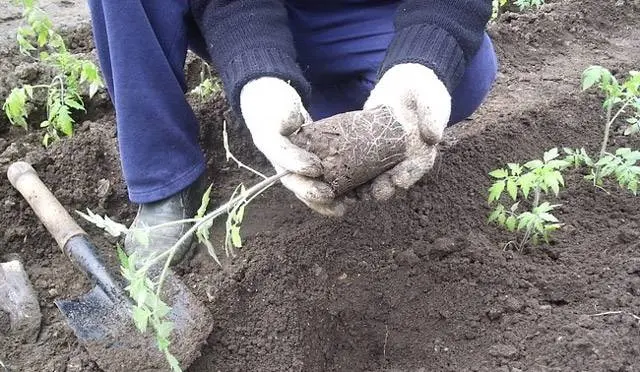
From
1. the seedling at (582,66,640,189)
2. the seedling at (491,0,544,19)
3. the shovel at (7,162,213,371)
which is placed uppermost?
the seedling at (582,66,640,189)

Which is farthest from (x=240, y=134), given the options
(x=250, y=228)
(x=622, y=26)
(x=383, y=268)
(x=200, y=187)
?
(x=622, y=26)

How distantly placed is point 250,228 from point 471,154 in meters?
0.77

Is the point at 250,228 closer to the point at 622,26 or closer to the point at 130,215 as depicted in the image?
the point at 130,215

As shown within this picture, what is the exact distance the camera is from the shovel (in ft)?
5.82

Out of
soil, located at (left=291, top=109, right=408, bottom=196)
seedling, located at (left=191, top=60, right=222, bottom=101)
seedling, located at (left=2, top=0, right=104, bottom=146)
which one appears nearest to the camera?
soil, located at (left=291, top=109, right=408, bottom=196)

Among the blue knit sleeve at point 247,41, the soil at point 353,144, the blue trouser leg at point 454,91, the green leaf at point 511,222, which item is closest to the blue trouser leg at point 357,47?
the blue trouser leg at point 454,91

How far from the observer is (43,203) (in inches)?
84.2

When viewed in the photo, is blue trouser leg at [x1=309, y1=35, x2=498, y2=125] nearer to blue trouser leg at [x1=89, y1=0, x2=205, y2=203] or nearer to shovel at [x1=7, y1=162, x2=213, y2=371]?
blue trouser leg at [x1=89, y1=0, x2=205, y2=203]

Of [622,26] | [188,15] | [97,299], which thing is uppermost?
[188,15]

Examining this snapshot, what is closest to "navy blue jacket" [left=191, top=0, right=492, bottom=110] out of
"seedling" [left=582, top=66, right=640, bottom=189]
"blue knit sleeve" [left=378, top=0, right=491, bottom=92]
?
"blue knit sleeve" [left=378, top=0, right=491, bottom=92]

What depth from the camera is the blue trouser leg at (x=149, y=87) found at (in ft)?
6.22

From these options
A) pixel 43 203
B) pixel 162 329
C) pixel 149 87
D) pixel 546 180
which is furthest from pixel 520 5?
pixel 162 329

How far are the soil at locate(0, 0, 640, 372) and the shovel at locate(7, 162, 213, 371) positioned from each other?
0.05 meters

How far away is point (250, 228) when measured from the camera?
82.8 inches
